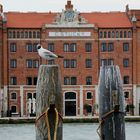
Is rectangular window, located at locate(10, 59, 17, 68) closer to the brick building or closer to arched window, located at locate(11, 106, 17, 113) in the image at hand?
the brick building

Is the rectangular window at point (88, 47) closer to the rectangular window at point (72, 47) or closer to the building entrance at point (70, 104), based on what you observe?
the rectangular window at point (72, 47)

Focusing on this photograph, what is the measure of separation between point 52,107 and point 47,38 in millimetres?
59047

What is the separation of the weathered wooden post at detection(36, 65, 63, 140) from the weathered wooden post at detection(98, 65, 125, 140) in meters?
0.69

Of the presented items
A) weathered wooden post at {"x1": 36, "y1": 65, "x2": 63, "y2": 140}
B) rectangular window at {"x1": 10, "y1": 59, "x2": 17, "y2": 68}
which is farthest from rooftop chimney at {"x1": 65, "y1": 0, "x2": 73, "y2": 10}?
weathered wooden post at {"x1": 36, "y1": 65, "x2": 63, "y2": 140}

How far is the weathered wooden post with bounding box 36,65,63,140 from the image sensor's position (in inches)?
433

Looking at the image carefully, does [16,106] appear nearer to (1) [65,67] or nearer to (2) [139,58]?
(1) [65,67]

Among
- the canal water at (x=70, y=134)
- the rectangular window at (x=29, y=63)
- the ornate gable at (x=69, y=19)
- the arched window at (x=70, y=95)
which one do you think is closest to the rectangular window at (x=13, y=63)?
the rectangular window at (x=29, y=63)

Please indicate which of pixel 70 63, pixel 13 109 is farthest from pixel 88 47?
pixel 13 109

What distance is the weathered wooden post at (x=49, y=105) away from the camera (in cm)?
1100

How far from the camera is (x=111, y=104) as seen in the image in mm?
10867

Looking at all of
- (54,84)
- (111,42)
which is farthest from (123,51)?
(54,84)

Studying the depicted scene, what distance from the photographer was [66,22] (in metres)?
69.7

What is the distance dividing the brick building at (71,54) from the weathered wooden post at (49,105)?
57573 millimetres

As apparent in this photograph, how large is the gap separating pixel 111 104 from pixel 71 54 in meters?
59.3
